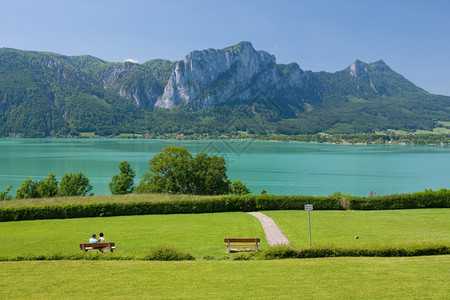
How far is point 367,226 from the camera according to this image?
20.6 meters

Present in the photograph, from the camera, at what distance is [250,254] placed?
12.7m

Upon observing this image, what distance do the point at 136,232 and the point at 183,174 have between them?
17642 mm

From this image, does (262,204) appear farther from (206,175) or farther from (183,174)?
(183,174)

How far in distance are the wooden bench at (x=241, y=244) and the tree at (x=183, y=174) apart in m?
22.0

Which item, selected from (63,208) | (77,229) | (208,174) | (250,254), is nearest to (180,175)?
(208,174)

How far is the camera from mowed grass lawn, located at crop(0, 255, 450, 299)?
834cm

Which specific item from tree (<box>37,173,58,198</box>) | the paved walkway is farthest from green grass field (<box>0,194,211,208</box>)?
tree (<box>37,173,58,198</box>)

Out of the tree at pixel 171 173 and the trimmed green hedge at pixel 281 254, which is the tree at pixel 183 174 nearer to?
the tree at pixel 171 173

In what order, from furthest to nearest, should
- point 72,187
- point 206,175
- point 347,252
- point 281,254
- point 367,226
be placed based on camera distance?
1. point 72,187
2. point 206,175
3. point 367,226
4. point 347,252
5. point 281,254

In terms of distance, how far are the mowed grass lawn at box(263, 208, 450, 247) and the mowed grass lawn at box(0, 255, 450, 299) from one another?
3181 mm

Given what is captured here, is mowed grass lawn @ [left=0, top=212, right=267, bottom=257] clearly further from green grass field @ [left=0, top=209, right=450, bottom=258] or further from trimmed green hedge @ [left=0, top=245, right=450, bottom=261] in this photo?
trimmed green hedge @ [left=0, top=245, right=450, bottom=261]

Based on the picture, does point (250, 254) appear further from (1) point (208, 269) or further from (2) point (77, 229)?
(2) point (77, 229)

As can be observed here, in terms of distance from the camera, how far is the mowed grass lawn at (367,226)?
16922 mm

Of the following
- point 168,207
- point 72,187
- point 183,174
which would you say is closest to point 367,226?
point 168,207
